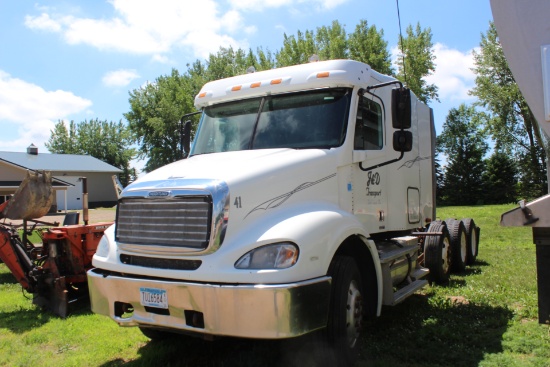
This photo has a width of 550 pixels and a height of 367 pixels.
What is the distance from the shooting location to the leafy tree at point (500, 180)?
44.4m

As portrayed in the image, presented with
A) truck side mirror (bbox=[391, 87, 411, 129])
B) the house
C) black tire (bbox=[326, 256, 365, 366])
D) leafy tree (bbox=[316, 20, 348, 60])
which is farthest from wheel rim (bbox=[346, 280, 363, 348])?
the house

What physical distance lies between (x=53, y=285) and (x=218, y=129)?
334 cm

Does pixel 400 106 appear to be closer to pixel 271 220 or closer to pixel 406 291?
pixel 271 220

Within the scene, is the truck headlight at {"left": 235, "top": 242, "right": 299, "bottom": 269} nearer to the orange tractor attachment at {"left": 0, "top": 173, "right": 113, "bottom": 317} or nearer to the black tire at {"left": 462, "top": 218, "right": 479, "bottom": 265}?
the orange tractor attachment at {"left": 0, "top": 173, "right": 113, "bottom": 317}

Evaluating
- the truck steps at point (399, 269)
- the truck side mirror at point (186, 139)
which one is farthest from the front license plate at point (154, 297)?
the truck side mirror at point (186, 139)

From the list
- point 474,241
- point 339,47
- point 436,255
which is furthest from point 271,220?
point 339,47

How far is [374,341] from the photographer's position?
5012 mm

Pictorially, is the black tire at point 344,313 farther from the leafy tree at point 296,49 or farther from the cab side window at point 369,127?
the leafy tree at point 296,49

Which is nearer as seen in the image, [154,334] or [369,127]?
[154,334]

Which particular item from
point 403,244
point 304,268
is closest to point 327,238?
point 304,268

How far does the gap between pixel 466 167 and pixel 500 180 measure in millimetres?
4088

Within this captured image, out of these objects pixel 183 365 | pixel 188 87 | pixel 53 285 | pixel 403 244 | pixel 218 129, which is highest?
pixel 188 87

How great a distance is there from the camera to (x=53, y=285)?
6.46m

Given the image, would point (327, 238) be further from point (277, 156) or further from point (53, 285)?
point (53, 285)
